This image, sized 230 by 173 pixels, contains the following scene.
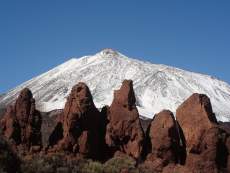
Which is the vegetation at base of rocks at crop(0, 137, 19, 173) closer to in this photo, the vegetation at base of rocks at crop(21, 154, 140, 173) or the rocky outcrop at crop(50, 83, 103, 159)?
the vegetation at base of rocks at crop(21, 154, 140, 173)

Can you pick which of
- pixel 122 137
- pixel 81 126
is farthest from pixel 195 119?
pixel 81 126

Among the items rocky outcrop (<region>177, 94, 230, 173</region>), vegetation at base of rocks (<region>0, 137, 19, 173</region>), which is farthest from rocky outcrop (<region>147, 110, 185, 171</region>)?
vegetation at base of rocks (<region>0, 137, 19, 173</region>)

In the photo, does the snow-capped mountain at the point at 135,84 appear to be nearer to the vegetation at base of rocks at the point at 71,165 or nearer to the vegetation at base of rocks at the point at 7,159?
the vegetation at base of rocks at the point at 71,165

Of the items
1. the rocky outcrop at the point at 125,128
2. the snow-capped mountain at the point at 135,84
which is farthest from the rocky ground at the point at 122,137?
the snow-capped mountain at the point at 135,84

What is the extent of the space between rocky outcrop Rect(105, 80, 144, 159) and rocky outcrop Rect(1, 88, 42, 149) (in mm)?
4653

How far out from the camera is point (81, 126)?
4728cm

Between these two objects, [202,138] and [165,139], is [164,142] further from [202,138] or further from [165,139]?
[202,138]

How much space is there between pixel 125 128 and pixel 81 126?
9.91ft

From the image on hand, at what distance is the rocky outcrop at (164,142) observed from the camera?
46938 mm

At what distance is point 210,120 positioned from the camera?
47.8m

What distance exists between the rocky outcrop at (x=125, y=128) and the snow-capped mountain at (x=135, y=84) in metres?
98.1

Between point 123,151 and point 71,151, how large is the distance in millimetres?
3809

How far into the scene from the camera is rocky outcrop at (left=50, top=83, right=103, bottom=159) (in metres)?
46.5

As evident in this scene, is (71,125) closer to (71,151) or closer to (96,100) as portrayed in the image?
(71,151)
